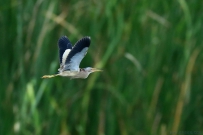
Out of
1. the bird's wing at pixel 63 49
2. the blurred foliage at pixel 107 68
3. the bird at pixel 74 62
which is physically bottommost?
the bird at pixel 74 62

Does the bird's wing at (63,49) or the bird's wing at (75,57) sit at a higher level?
the bird's wing at (63,49)

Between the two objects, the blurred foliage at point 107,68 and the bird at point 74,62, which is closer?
the bird at point 74,62

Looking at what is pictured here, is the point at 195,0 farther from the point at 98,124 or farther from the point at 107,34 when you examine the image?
the point at 98,124

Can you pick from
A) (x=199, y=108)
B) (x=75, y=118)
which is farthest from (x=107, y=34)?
(x=199, y=108)

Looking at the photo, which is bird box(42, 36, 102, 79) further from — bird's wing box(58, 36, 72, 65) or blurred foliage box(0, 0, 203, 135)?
blurred foliage box(0, 0, 203, 135)

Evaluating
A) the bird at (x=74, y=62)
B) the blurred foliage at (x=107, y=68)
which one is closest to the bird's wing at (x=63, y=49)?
the bird at (x=74, y=62)

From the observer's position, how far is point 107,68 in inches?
60.2

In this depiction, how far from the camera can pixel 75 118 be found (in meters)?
1.55

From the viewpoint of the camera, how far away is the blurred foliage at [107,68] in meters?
1.48

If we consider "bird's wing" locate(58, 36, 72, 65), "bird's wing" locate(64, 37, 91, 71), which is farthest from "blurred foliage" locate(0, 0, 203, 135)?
"bird's wing" locate(64, 37, 91, 71)

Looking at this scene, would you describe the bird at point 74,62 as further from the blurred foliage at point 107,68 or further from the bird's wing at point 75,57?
the blurred foliage at point 107,68

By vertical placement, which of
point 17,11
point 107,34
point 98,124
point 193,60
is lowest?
point 98,124

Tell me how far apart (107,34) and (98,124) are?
0.94ft

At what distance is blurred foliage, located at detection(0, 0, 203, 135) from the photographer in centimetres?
148
